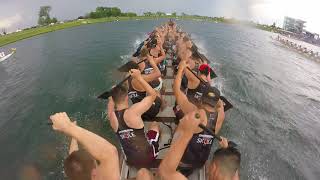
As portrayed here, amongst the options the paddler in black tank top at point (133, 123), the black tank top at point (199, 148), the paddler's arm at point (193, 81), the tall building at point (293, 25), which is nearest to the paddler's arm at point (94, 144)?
the paddler in black tank top at point (133, 123)

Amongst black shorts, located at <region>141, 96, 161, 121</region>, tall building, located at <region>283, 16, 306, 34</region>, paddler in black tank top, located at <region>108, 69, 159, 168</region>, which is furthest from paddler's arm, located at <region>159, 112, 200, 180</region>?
tall building, located at <region>283, 16, 306, 34</region>

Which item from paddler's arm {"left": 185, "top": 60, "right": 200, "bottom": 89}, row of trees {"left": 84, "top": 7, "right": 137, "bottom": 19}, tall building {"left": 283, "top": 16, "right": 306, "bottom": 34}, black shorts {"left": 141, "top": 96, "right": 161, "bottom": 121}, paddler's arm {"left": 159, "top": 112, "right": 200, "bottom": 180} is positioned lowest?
tall building {"left": 283, "top": 16, "right": 306, "bottom": 34}

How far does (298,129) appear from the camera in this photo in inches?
586

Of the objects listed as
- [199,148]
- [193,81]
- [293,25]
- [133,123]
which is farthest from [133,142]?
[293,25]

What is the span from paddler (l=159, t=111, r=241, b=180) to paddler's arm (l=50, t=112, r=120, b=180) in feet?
2.25

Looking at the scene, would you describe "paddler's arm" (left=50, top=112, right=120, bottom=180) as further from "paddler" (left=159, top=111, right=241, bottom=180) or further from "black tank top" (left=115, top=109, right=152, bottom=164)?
"black tank top" (left=115, top=109, right=152, bottom=164)

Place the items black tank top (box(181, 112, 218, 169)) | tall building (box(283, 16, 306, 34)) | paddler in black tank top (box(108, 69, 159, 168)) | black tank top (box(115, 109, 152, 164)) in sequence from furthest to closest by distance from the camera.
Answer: tall building (box(283, 16, 306, 34)) → black tank top (box(181, 112, 218, 169)) → black tank top (box(115, 109, 152, 164)) → paddler in black tank top (box(108, 69, 159, 168))

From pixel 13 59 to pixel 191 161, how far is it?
38.7 metres

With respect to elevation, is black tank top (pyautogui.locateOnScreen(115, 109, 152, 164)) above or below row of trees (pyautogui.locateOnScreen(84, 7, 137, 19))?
above

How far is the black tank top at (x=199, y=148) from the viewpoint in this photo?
702 cm

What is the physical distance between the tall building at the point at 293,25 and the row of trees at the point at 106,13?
248ft

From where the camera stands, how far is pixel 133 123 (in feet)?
20.6

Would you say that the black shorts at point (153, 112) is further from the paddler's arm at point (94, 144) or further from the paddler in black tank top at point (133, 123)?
the paddler's arm at point (94, 144)

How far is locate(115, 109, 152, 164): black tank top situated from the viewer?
21.1 ft
